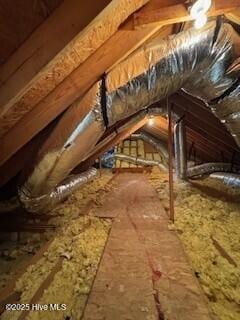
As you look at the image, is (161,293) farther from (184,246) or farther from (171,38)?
(171,38)

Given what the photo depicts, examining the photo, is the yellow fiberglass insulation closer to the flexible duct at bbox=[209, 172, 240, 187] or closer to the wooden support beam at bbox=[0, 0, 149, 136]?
the flexible duct at bbox=[209, 172, 240, 187]

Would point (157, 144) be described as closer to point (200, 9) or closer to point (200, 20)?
point (200, 20)

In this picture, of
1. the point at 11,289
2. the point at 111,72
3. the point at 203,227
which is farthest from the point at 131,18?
the point at 203,227

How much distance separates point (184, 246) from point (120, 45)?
166cm

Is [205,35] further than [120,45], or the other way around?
[205,35]

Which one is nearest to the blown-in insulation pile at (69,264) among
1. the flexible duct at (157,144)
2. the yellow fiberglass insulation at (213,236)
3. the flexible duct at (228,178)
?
the yellow fiberglass insulation at (213,236)

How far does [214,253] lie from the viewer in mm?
2154

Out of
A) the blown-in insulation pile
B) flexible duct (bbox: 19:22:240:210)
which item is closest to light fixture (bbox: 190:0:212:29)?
flexible duct (bbox: 19:22:240:210)

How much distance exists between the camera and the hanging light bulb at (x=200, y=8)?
3.93 feet

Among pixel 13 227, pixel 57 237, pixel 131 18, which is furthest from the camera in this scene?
pixel 13 227

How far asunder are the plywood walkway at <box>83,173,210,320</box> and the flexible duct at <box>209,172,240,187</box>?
1.72 m

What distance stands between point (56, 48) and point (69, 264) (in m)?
1.52

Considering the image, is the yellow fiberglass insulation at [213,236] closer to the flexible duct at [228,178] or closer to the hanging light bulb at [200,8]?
the flexible duct at [228,178]

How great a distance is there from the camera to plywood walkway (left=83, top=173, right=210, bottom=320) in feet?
4.50
